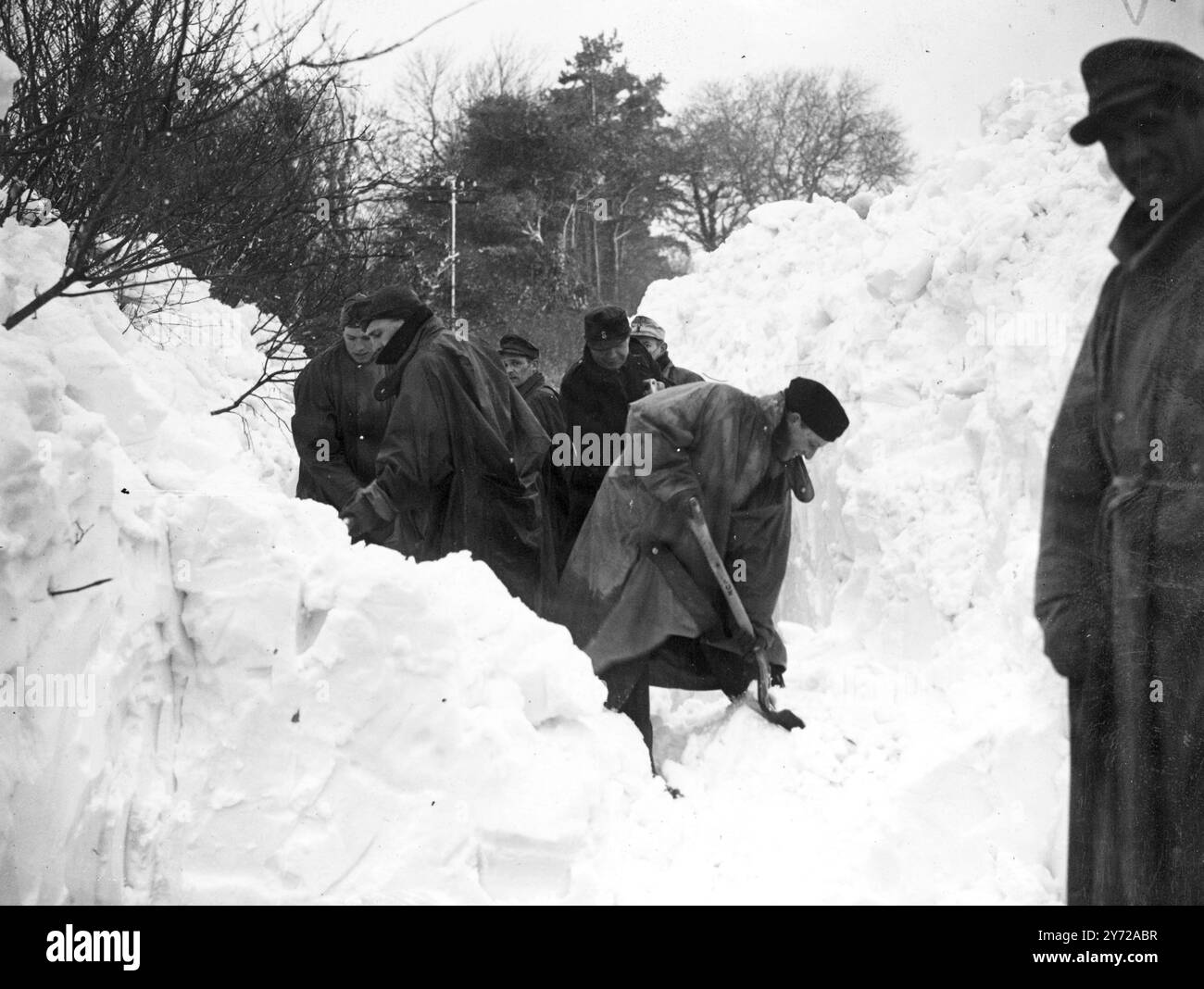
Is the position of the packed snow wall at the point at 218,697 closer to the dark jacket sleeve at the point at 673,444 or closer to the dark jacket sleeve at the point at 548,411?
the dark jacket sleeve at the point at 673,444

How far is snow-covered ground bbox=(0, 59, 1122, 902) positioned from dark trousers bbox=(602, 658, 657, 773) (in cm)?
22

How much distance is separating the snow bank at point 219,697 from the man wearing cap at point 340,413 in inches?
78.7

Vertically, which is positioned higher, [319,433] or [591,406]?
[591,406]

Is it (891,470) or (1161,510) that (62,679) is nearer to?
(1161,510)

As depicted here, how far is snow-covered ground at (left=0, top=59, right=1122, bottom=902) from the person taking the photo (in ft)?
9.10

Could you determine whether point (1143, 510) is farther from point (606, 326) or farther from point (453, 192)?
point (453, 192)

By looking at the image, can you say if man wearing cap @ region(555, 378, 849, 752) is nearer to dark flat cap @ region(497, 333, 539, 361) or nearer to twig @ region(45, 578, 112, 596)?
dark flat cap @ region(497, 333, 539, 361)

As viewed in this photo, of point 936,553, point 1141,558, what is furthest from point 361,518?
point 1141,558

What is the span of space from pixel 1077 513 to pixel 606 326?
2805mm

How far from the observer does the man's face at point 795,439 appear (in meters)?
4.23

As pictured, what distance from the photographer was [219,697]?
9.84 feet

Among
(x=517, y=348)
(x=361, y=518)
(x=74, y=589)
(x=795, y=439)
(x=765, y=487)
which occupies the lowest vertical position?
(x=74, y=589)
